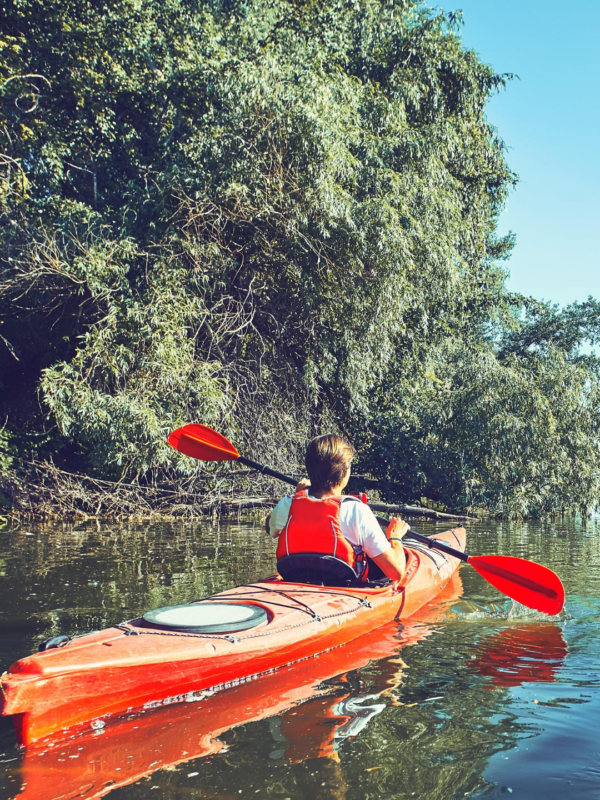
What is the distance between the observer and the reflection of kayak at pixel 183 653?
2385mm

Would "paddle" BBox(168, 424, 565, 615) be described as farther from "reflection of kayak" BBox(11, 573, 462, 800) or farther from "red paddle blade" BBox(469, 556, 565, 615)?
"reflection of kayak" BBox(11, 573, 462, 800)

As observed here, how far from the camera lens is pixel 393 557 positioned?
3604 millimetres

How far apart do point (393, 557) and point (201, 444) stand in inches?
87.3

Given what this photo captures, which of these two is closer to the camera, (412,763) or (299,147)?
(412,763)

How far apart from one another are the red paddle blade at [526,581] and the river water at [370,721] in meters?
0.16

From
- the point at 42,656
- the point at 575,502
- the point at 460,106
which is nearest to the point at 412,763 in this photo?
the point at 42,656

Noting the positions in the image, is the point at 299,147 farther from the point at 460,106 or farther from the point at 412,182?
the point at 460,106

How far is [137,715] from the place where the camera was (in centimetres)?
262

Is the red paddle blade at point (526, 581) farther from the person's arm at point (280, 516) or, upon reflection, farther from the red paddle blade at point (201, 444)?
the red paddle blade at point (201, 444)

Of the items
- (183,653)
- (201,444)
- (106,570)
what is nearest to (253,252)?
(201,444)

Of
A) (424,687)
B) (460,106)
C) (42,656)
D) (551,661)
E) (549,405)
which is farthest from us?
(460,106)

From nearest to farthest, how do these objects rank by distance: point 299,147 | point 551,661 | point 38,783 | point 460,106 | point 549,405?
point 38,783, point 551,661, point 299,147, point 549,405, point 460,106

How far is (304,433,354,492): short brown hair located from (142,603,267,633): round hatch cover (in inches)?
27.7

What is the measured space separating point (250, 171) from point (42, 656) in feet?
24.1
